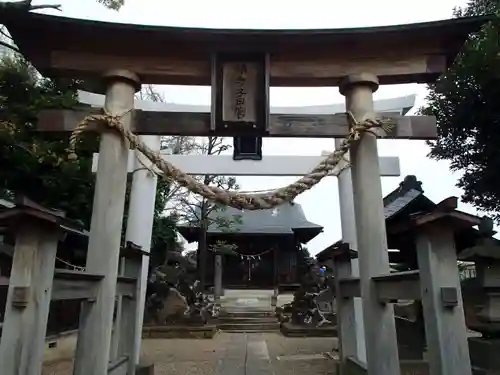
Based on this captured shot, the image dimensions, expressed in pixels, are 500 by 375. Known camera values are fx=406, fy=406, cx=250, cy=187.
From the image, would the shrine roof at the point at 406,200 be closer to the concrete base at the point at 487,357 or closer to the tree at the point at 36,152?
the concrete base at the point at 487,357

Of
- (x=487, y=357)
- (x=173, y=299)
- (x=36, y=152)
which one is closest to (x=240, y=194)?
(x=487, y=357)

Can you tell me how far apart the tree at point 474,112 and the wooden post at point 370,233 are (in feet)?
16.7

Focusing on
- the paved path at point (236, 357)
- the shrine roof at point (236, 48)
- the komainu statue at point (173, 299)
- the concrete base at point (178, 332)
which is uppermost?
the shrine roof at point (236, 48)

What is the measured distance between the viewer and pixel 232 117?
4086 millimetres

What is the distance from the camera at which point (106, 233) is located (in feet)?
12.1

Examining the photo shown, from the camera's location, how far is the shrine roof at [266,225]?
67.9 feet

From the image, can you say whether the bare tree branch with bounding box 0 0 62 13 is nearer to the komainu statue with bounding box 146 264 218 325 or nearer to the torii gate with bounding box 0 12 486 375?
the torii gate with bounding box 0 12 486 375

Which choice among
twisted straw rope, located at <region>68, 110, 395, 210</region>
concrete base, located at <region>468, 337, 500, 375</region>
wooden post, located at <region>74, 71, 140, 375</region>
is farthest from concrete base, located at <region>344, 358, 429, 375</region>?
wooden post, located at <region>74, 71, 140, 375</region>

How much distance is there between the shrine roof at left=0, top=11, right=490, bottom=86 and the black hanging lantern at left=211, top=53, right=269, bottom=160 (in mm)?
119

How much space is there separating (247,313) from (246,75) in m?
12.3

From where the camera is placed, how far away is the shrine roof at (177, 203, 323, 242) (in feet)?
67.9

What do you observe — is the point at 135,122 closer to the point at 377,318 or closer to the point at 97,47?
the point at 97,47

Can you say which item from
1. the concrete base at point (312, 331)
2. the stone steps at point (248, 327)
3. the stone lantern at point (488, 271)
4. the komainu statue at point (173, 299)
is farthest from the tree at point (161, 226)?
the stone lantern at point (488, 271)

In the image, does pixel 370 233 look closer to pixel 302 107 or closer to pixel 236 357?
pixel 302 107
